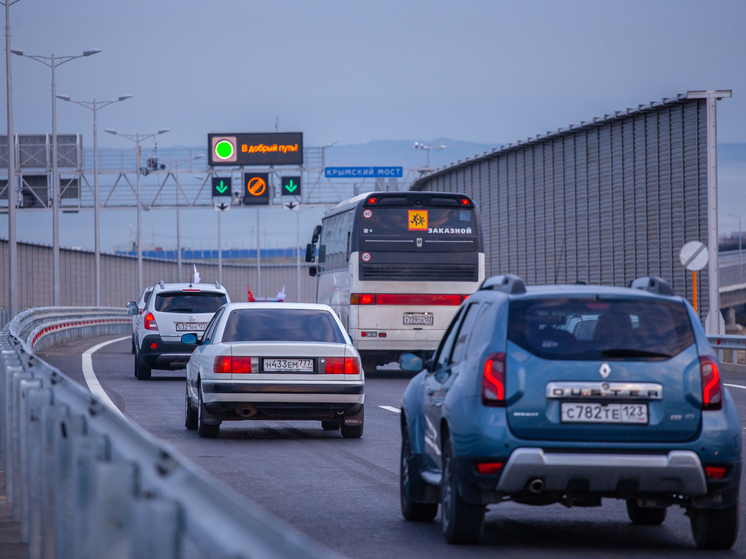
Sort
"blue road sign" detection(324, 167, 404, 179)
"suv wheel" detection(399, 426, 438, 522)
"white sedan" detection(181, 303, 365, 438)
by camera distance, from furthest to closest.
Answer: "blue road sign" detection(324, 167, 404, 179) → "white sedan" detection(181, 303, 365, 438) → "suv wheel" detection(399, 426, 438, 522)

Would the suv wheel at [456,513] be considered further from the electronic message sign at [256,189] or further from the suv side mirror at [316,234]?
the electronic message sign at [256,189]

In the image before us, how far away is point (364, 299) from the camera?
2559 cm

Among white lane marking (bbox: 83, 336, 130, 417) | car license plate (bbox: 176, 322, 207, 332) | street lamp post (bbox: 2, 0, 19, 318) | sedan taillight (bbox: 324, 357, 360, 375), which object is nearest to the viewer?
sedan taillight (bbox: 324, 357, 360, 375)

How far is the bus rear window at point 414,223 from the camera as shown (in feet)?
84.2

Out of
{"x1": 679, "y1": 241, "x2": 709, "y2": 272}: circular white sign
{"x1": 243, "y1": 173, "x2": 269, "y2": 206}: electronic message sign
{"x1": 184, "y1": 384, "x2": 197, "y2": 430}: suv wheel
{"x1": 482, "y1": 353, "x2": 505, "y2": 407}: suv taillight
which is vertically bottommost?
{"x1": 184, "y1": 384, "x2": 197, "y2": 430}: suv wheel

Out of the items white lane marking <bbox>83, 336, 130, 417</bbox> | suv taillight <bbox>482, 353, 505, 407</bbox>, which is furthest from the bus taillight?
suv taillight <bbox>482, 353, 505, 407</bbox>

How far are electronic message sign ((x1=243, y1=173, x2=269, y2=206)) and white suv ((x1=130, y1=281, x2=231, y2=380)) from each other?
40122mm

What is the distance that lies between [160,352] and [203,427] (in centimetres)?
945

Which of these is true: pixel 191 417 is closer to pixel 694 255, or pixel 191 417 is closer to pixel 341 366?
pixel 341 366

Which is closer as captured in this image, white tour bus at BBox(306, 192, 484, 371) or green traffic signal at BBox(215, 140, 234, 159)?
white tour bus at BBox(306, 192, 484, 371)

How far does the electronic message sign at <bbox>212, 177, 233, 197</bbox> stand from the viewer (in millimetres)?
62406

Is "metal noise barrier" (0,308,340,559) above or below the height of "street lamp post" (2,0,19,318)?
below

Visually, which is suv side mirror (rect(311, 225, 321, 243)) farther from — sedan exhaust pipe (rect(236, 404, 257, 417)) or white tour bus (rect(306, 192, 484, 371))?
sedan exhaust pipe (rect(236, 404, 257, 417))

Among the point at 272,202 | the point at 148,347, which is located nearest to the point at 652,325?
the point at 148,347
